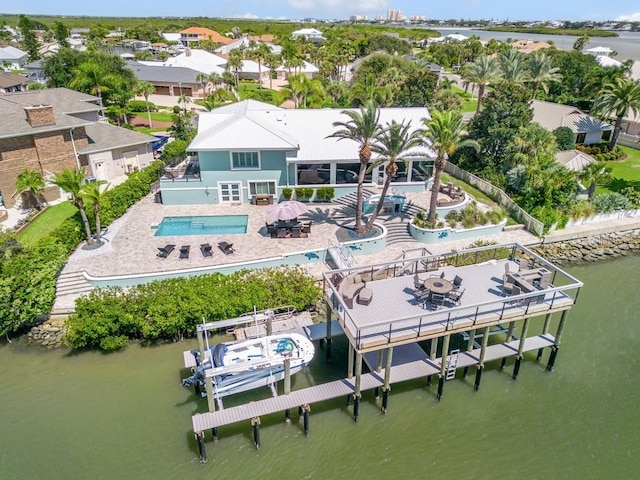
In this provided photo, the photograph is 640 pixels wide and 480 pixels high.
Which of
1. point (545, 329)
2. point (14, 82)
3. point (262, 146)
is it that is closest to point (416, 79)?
point (262, 146)

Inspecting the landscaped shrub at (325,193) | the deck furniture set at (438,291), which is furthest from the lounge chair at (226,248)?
the deck furniture set at (438,291)

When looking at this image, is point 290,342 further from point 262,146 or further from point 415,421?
point 262,146

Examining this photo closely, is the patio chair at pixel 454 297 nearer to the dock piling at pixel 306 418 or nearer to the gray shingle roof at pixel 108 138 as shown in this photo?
the dock piling at pixel 306 418

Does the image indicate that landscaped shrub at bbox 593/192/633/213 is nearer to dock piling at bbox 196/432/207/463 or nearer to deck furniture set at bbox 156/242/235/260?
deck furniture set at bbox 156/242/235/260

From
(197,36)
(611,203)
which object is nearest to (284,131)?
(611,203)

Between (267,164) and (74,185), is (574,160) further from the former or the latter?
(74,185)

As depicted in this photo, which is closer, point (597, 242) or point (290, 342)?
point (290, 342)

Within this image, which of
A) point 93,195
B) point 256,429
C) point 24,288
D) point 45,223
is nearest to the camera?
point 256,429
